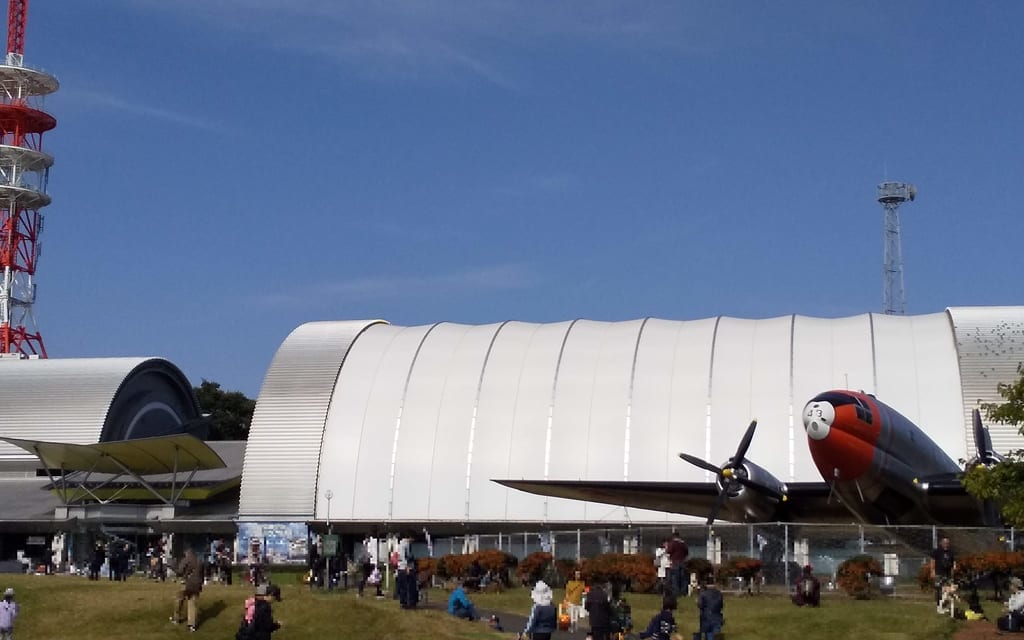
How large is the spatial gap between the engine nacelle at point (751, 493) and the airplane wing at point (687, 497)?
15.9 inches

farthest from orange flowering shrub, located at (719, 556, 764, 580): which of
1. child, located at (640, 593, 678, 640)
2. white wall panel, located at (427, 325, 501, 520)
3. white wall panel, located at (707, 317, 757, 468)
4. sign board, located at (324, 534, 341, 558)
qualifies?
white wall panel, located at (427, 325, 501, 520)

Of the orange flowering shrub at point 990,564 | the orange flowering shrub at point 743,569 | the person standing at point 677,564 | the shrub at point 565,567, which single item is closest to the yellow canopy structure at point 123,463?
the shrub at point 565,567

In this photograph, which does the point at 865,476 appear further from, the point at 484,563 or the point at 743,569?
the point at 484,563

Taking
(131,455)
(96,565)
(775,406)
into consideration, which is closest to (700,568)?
(96,565)

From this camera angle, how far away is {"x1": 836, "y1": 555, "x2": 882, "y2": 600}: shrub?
38.7 meters

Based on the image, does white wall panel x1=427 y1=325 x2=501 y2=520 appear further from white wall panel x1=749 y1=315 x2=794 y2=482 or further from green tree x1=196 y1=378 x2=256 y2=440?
green tree x1=196 y1=378 x2=256 y2=440

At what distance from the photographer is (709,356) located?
245 feet

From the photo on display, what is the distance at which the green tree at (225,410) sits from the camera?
449ft

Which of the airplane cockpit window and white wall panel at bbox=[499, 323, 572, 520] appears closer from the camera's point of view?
the airplane cockpit window

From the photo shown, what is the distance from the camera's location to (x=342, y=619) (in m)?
32.6

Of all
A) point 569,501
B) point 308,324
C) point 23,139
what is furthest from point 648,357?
point 23,139

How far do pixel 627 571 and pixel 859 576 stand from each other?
7.53 meters

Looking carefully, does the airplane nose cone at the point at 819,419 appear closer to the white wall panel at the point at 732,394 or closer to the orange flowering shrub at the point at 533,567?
the orange flowering shrub at the point at 533,567

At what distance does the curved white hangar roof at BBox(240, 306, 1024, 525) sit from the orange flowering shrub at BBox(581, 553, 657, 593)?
27102mm
